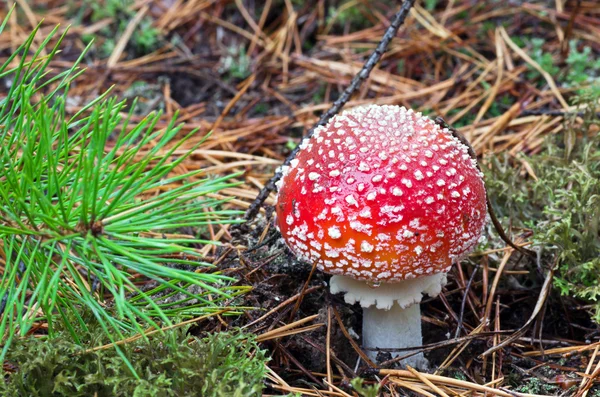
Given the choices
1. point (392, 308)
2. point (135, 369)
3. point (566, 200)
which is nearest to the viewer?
point (135, 369)

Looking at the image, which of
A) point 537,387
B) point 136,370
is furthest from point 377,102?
point 136,370

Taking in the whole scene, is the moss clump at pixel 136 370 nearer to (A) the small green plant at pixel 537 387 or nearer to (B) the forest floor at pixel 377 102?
(B) the forest floor at pixel 377 102

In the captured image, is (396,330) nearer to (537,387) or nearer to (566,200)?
(537,387)

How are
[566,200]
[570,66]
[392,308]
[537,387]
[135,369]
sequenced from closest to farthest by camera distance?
1. [135,369]
2. [537,387]
3. [392,308]
4. [566,200]
5. [570,66]

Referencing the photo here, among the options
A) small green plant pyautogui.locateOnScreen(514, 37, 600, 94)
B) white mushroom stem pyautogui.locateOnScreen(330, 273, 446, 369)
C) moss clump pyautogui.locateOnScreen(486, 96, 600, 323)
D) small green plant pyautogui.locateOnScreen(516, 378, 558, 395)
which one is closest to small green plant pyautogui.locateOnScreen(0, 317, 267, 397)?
white mushroom stem pyautogui.locateOnScreen(330, 273, 446, 369)

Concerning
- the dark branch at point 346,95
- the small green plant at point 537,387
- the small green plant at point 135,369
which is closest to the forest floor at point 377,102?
the small green plant at point 537,387

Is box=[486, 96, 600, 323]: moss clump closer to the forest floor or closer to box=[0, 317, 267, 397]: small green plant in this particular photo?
the forest floor

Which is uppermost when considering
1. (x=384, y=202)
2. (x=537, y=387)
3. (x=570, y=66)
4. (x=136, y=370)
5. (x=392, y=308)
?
(x=570, y=66)
